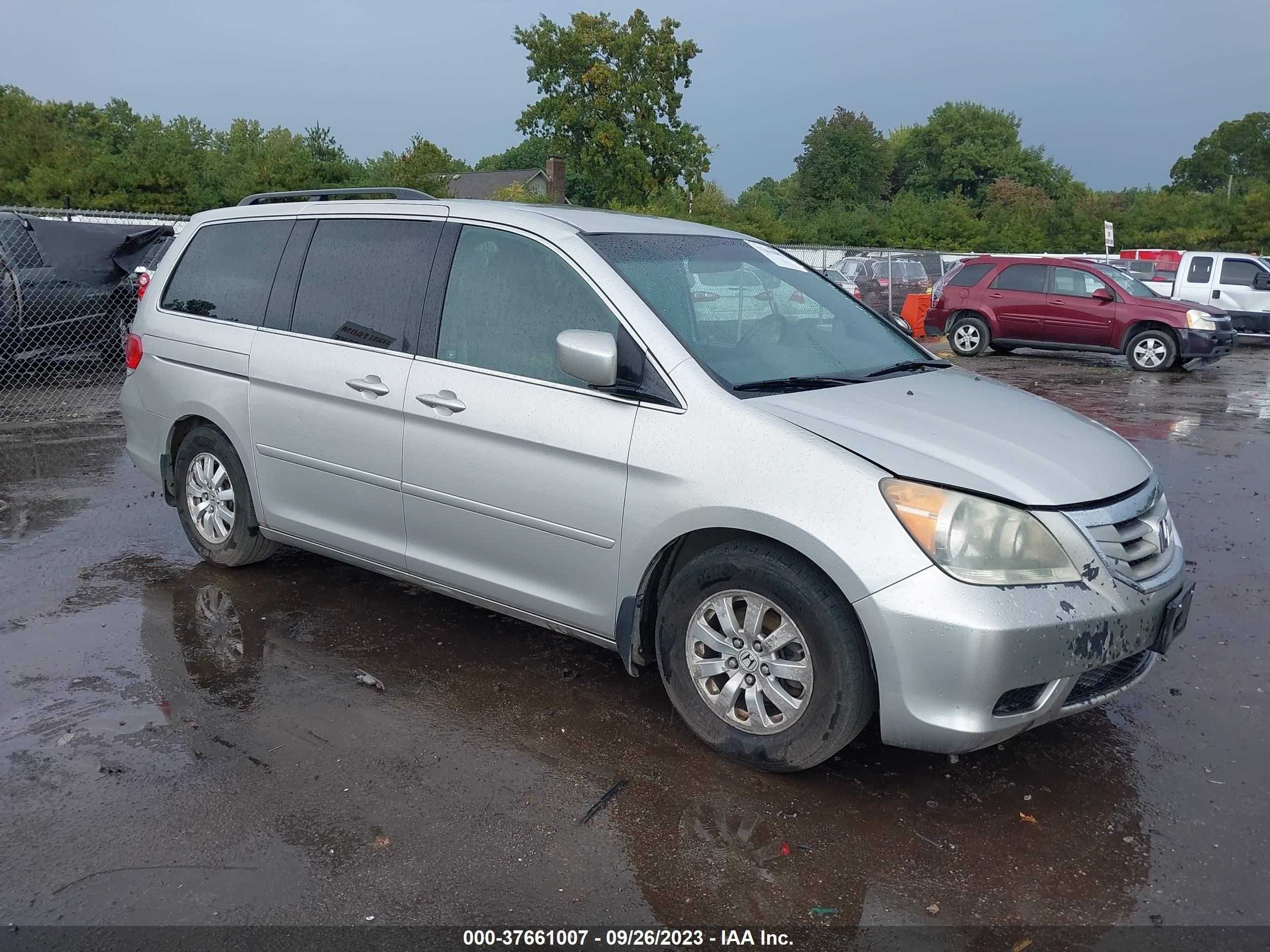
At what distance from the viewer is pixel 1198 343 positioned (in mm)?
16672

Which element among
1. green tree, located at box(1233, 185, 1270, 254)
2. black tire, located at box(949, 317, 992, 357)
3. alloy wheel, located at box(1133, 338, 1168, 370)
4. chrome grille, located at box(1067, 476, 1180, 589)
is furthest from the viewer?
green tree, located at box(1233, 185, 1270, 254)

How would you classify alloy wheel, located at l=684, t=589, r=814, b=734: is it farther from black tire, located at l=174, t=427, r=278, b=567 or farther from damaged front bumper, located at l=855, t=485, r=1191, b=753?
black tire, located at l=174, t=427, r=278, b=567

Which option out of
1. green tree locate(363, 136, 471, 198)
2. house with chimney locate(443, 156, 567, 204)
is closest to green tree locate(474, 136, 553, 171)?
house with chimney locate(443, 156, 567, 204)

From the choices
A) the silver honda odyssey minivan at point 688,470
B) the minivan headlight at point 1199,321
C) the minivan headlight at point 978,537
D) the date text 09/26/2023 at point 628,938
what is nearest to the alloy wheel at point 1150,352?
the minivan headlight at point 1199,321

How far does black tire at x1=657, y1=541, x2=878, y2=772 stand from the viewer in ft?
11.2

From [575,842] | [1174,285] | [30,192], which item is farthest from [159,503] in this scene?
[30,192]

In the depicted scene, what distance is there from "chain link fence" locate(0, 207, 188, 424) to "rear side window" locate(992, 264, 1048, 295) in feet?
43.7

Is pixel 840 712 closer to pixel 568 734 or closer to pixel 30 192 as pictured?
pixel 568 734

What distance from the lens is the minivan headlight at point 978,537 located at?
10.7ft

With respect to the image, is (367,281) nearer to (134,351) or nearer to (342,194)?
(342,194)

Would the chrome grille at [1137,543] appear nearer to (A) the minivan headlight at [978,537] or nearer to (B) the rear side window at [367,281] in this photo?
(A) the minivan headlight at [978,537]

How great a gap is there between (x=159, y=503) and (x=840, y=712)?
219 inches

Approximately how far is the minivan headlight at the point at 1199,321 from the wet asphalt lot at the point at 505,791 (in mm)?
12816

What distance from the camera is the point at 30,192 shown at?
87.5ft
